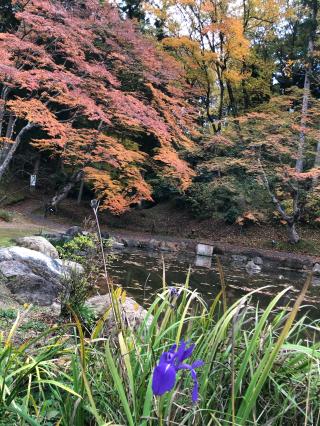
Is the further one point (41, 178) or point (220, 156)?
point (41, 178)

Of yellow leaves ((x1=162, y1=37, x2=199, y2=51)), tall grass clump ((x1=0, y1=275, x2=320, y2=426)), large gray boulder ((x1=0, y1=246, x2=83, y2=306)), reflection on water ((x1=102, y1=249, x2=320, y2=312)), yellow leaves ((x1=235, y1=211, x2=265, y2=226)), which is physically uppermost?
yellow leaves ((x1=162, y1=37, x2=199, y2=51))

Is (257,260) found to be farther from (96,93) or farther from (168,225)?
(96,93)

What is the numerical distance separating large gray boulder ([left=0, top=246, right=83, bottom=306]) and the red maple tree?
17.7 feet

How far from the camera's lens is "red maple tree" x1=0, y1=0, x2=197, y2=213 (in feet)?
32.7

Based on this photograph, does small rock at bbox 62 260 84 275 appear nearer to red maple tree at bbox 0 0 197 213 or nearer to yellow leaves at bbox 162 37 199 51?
red maple tree at bbox 0 0 197 213

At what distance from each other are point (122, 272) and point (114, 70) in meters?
7.44

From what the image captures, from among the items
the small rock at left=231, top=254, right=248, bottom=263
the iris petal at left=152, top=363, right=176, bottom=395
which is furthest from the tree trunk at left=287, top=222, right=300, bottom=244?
the iris petal at left=152, top=363, right=176, bottom=395

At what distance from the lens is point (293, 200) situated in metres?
13.2

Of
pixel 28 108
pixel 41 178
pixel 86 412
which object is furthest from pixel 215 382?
pixel 41 178

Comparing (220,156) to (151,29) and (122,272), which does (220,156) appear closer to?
(151,29)

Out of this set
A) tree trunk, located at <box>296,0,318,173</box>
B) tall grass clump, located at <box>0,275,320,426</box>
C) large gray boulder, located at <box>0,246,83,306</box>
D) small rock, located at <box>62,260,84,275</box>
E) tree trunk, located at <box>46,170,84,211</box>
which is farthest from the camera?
tree trunk, located at <box>46,170,84,211</box>

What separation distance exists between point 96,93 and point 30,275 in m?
7.97

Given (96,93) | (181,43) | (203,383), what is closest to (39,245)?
(203,383)

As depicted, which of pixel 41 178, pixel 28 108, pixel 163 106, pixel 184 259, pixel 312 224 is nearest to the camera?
pixel 28 108
